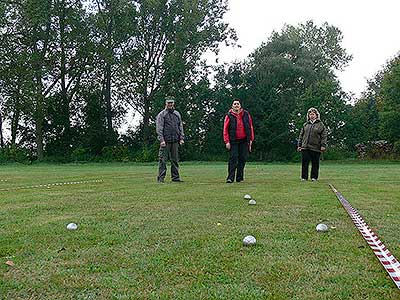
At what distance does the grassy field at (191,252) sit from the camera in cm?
267

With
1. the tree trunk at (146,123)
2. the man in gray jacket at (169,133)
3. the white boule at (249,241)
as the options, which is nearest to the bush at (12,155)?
the tree trunk at (146,123)

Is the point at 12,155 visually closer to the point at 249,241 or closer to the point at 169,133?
the point at 169,133

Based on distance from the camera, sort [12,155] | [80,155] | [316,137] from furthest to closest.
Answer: [80,155] < [12,155] < [316,137]

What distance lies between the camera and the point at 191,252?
11.6 feet

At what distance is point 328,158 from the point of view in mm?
36281

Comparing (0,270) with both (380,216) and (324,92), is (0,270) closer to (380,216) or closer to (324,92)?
(380,216)

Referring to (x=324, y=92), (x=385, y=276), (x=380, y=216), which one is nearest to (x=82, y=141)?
→ (x=324, y=92)

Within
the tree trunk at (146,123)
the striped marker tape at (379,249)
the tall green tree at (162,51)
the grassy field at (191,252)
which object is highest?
the tall green tree at (162,51)

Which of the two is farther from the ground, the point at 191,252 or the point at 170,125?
the point at 170,125

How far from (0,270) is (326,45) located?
5574 cm

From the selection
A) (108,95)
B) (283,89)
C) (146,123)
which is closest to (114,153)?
(146,123)

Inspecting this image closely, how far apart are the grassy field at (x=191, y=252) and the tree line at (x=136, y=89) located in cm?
2700

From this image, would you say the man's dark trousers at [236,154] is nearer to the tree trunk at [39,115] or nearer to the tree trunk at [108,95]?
the tree trunk at [39,115]

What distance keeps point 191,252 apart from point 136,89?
33021mm
